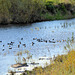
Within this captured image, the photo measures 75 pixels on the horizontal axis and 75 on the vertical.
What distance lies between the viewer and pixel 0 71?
44.4 feet

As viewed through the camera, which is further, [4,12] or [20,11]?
[20,11]

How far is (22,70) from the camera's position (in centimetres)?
1318

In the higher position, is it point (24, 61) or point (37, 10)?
point (24, 61)

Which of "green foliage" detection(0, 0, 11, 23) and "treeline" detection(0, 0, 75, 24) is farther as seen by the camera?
"treeline" detection(0, 0, 75, 24)

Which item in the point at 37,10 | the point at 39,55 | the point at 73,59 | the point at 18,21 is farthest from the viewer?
the point at 37,10

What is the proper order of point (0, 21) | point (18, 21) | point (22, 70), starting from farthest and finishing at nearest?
point (18, 21)
point (0, 21)
point (22, 70)

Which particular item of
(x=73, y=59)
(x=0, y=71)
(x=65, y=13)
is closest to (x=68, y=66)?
(x=73, y=59)

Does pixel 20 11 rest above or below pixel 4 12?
below

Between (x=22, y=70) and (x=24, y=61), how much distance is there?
2.15 metres

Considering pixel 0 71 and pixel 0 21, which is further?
pixel 0 21

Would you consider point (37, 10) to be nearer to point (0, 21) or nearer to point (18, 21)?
point (18, 21)

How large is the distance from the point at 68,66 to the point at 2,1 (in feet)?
Answer: 108

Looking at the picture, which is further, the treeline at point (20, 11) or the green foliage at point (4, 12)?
the treeline at point (20, 11)

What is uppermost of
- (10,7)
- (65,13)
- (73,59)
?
(73,59)
